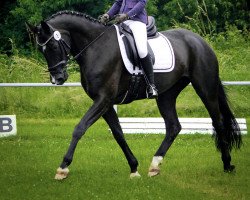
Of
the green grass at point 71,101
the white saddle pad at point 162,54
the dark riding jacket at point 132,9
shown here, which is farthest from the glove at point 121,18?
the green grass at point 71,101

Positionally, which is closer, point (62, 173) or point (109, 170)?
point (62, 173)

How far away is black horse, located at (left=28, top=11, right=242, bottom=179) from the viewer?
335 inches

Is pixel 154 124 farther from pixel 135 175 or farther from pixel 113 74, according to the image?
pixel 113 74

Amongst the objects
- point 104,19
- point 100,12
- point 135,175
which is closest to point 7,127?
point 135,175

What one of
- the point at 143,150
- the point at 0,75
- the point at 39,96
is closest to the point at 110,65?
the point at 143,150

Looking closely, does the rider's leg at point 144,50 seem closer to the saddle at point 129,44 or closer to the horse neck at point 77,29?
the saddle at point 129,44

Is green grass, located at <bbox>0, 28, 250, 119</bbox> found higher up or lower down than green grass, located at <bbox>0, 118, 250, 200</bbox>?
lower down

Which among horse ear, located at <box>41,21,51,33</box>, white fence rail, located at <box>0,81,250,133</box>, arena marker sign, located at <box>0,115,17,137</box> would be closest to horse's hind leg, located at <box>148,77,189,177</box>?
horse ear, located at <box>41,21,51,33</box>

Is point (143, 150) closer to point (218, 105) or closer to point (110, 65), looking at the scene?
point (218, 105)

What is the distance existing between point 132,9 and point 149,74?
0.94 meters

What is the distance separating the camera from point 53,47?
848 centimetres

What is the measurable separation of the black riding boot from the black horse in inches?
5.7

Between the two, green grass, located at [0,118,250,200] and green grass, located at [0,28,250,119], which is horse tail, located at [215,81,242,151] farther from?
green grass, located at [0,28,250,119]

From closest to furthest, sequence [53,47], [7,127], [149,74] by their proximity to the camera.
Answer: [53,47]
[149,74]
[7,127]
